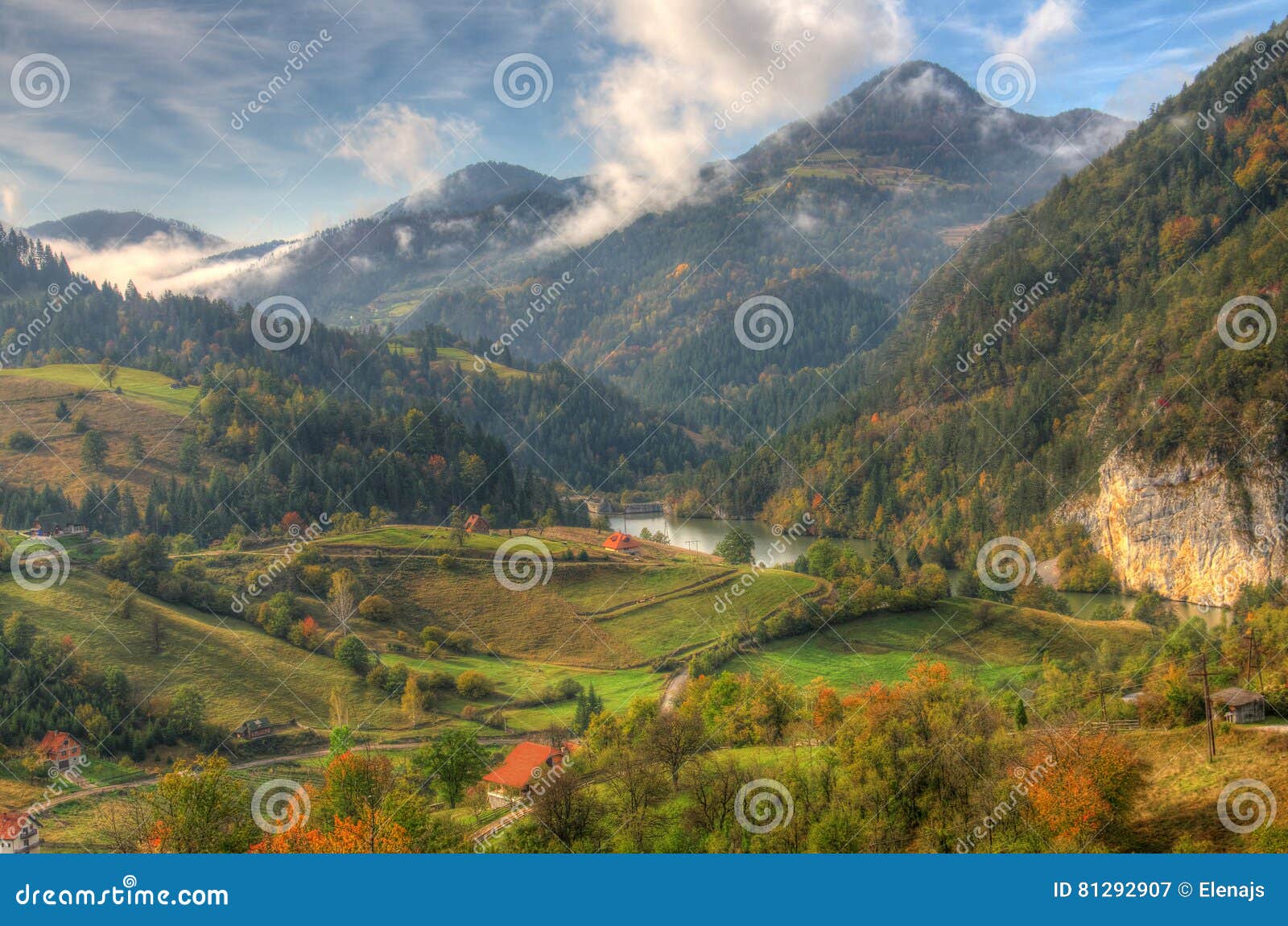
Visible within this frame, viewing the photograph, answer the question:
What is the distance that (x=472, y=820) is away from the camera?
31.6 meters

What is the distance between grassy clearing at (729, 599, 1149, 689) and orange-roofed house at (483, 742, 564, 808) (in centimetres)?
1722

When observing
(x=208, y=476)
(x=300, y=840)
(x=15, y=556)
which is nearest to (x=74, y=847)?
(x=300, y=840)

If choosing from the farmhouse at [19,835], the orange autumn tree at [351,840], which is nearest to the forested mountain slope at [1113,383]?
the orange autumn tree at [351,840]

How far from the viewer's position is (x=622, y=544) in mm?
77562

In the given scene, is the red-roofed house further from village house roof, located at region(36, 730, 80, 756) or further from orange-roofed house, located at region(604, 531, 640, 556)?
orange-roofed house, located at region(604, 531, 640, 556)

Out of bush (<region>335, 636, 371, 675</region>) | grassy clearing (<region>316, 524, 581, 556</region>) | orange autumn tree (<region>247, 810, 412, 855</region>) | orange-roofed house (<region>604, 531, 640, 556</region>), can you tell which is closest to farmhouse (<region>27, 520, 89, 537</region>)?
grassy clearing (<region>316, 524, 581, 556</region>)

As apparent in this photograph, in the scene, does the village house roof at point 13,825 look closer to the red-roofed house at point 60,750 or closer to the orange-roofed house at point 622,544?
the red-roofed house at point 60,750

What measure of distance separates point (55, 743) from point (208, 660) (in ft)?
31.7

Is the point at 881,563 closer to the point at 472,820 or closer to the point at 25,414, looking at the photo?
the point at 472,820

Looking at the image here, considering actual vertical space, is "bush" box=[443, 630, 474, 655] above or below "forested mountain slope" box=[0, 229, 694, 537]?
below

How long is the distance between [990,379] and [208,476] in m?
86.8

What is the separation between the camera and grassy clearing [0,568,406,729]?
47688mm

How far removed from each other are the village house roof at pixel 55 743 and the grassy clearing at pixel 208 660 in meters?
4.99

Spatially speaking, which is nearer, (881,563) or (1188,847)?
(1188,847)
